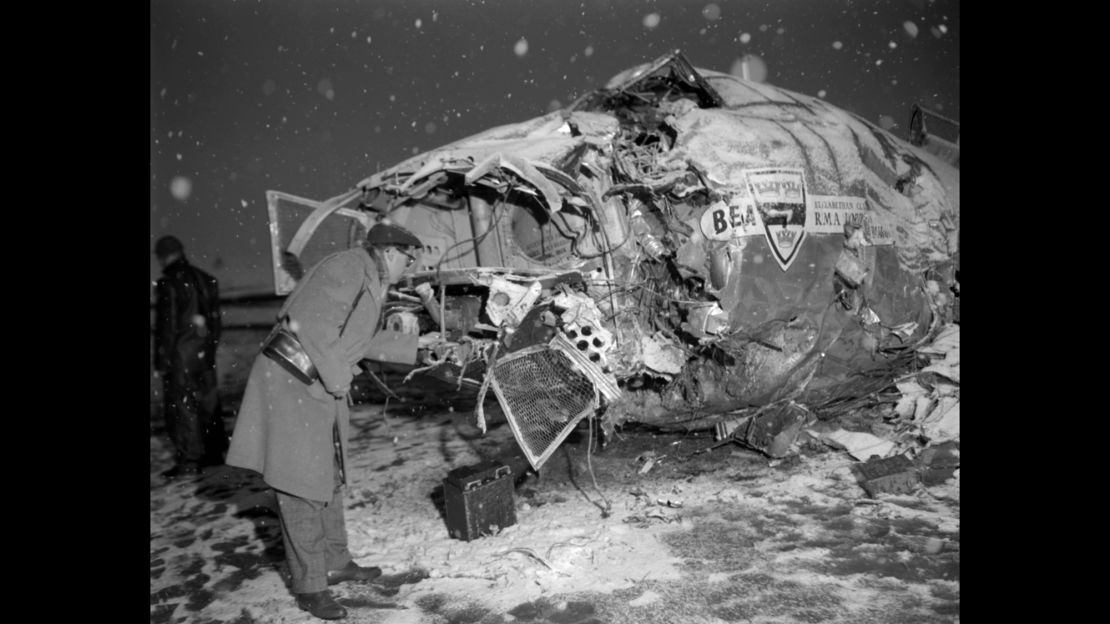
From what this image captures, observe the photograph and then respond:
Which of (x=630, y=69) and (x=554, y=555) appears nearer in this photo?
(x=554, y=555)

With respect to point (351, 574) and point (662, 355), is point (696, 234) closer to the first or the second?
point (662, 355)

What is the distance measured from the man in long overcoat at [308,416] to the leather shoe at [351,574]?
0.28 m

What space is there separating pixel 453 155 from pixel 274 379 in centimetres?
229

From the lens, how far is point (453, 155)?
14.4 feet

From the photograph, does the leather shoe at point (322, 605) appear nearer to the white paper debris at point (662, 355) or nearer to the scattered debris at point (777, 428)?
the white paper debris at point (662, 355)

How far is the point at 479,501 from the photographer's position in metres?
3.60

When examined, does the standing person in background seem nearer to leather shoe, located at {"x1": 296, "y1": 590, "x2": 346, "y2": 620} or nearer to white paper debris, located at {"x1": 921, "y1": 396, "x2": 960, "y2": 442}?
leather shoe, located at {"x1": 296, "y1": 590, "x2": 346, "y2": 620}

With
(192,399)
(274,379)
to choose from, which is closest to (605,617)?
(274,379)

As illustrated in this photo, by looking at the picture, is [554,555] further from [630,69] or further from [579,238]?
[630,69]

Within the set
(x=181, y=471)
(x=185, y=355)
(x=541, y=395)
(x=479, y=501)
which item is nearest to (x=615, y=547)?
(x=479, y=501)

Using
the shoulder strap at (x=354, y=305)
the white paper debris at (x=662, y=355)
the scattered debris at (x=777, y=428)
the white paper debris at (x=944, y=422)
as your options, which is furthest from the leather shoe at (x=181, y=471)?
the white paper debris at (x=944, y=422)

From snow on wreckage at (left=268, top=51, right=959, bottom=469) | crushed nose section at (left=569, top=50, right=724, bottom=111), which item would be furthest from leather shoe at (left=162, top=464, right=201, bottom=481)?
crushed nose section at (left=569, top=50, right=724, bottom=111)

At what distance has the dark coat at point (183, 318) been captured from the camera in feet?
16.7
